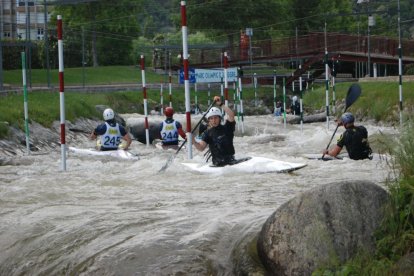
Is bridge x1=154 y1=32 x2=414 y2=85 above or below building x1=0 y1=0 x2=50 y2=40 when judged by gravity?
below

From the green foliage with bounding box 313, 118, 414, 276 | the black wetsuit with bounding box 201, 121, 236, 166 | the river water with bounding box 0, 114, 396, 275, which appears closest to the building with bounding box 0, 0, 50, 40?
the black wetsuit with bounding box 201, 121, 236, 166

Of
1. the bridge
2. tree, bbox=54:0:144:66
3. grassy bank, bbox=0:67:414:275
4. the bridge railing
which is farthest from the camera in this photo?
tree, bbox=54:0:144:66

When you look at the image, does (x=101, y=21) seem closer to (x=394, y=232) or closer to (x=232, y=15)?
(x=232, y=15)

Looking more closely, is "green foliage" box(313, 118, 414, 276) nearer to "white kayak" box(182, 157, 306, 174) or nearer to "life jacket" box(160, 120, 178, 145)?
"white kayak" box(182, 157, 306, 174)

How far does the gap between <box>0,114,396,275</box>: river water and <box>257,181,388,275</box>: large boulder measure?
303 millimetres

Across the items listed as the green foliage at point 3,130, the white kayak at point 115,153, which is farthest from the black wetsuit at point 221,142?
the green foliage at point 3,130

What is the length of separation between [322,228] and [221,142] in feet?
19.1

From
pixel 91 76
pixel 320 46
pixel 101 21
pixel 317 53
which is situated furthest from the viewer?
pixel 101 21

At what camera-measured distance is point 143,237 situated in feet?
21.2

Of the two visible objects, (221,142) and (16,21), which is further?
(16,21)

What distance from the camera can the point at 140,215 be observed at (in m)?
7.52

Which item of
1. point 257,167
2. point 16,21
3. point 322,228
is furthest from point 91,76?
point 322,228

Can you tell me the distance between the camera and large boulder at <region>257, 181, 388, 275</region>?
532 centimetres

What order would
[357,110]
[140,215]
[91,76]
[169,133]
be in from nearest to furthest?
[140,215], [169,133], [357,110], [91,76]
